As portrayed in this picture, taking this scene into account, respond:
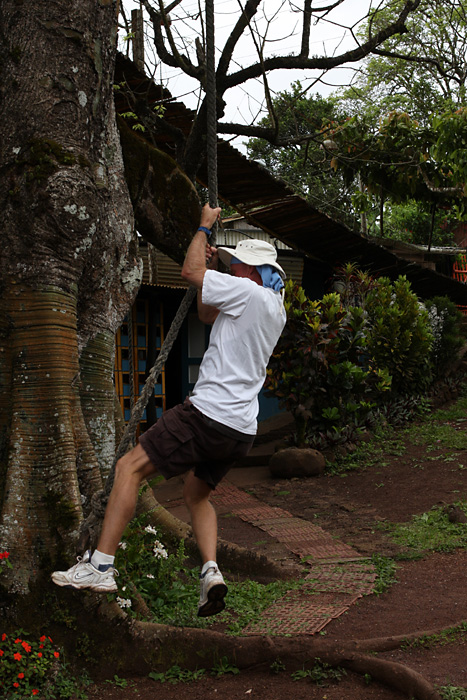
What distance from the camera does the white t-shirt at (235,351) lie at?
11.1 ft

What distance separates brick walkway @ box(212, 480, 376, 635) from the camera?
14.6ft

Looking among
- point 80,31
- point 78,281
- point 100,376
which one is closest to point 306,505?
point 100,376

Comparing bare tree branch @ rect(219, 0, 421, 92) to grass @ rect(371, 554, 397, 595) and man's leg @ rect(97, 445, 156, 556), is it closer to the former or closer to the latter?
man's leg @ rect(97, 445, 156, 556)

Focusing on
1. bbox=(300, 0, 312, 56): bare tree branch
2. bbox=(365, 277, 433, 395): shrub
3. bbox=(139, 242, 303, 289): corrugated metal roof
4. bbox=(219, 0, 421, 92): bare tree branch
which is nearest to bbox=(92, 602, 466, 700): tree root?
bbox=(219, 0, 421, 92): bare tree branch

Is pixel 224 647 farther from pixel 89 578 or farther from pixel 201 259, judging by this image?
pixel 201 259

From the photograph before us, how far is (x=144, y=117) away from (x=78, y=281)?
3664 mm

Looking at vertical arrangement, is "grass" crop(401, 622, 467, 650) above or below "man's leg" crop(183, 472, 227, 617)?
below

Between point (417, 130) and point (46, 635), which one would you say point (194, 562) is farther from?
point (417, 130)

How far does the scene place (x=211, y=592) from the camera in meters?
3.34

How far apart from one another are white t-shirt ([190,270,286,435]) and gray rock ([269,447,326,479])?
5962 mm

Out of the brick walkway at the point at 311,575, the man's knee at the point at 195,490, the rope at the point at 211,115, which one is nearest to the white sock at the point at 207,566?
the man's knee at the point at 195,490

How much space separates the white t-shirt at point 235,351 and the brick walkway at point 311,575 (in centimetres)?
163

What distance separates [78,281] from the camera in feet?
13.8

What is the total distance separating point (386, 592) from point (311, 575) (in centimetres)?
67
